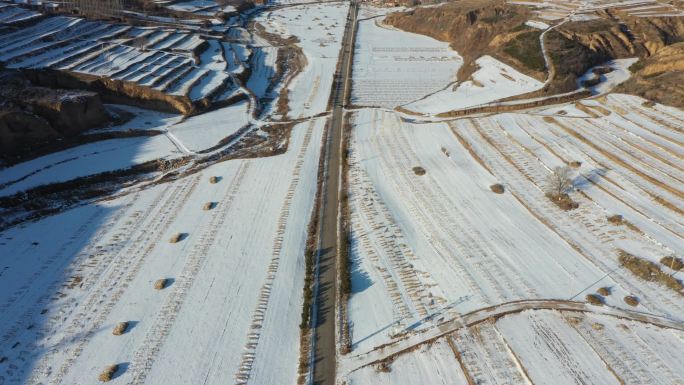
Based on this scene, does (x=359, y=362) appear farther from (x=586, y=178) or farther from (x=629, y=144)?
(x=629, y=144)

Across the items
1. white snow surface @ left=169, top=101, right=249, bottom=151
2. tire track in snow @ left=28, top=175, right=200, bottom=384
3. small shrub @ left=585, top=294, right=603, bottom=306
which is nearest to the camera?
tire track in snow @ left=28, top=175, right=200, bottom=384

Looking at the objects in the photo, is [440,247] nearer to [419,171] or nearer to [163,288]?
[419,171]

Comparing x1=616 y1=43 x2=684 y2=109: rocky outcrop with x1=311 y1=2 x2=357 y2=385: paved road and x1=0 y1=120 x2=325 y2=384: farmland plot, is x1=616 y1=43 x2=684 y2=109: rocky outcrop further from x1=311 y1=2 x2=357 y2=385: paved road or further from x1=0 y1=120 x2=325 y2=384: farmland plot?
x1=0 y1=120 x2=325 y2=384: farmland plot

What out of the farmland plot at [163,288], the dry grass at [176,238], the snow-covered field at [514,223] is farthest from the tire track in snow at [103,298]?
the snow-covered field at [514,223]

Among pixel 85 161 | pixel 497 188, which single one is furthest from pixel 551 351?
pixel 85 161

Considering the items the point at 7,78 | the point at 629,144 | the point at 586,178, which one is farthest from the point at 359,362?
the point at 7,78

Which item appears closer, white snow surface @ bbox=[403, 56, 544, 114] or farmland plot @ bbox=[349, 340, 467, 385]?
farmland plot @ bbox=[349, 340, 467, 385]

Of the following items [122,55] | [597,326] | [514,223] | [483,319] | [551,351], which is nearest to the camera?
[551,351]

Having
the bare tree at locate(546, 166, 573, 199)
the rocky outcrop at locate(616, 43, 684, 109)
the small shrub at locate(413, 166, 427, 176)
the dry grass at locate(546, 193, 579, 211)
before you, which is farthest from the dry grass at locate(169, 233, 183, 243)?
the rocky outcrop at locate(616, 43, 684, 109)
